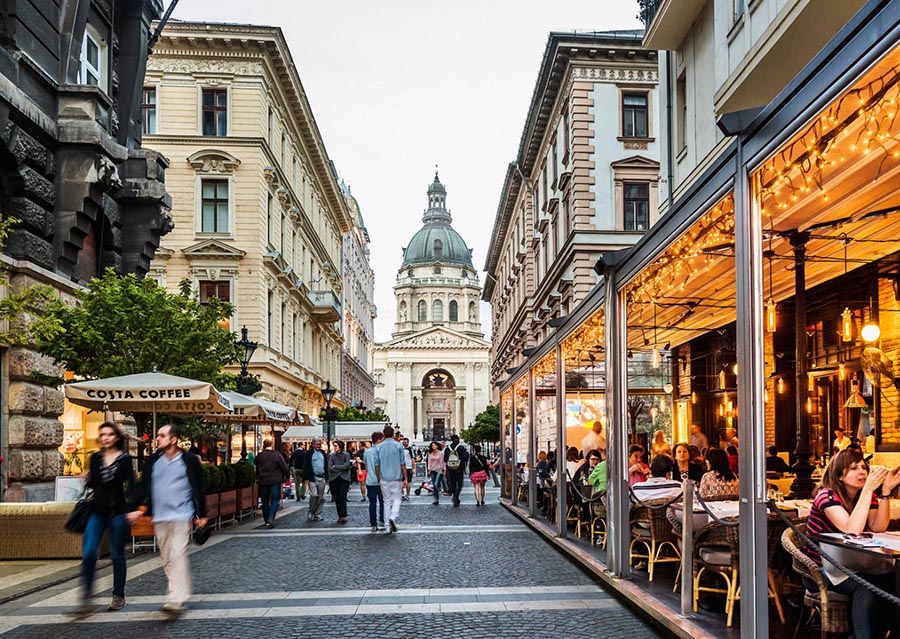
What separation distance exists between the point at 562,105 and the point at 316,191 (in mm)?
21928

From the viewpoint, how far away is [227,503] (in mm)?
Result: 17922

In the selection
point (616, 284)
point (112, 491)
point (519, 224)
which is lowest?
point (112, 491)

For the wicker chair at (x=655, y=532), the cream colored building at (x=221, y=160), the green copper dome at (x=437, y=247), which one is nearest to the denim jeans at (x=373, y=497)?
the wicker chair at (x=655, y=532)

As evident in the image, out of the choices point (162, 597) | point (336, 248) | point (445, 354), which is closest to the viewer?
point (162, 597)

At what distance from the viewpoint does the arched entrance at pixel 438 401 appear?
5463 inches

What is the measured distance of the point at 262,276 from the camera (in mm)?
36969

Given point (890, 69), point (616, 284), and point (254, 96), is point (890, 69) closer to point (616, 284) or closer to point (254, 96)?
point (616, 284)

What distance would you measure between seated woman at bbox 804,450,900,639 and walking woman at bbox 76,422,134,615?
5.98 meters

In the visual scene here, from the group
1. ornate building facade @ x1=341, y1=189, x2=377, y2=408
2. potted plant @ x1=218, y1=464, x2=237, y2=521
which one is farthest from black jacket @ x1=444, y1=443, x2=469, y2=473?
ornate building facade @ x1=341, y1=189, x2=377, y2=408

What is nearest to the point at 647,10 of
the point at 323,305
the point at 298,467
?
the point at 298,467

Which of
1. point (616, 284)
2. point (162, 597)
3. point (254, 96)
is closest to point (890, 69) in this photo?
point (616, 284)

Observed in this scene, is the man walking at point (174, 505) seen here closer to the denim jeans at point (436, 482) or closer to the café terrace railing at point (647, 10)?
the café terrace railing at point (647, 10)

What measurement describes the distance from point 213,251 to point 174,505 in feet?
93.3

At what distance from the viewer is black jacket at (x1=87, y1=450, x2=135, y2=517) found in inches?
358
